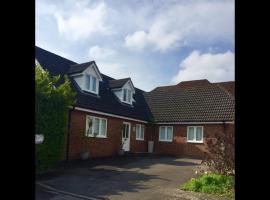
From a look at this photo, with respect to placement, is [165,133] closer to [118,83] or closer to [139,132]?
[139,132]

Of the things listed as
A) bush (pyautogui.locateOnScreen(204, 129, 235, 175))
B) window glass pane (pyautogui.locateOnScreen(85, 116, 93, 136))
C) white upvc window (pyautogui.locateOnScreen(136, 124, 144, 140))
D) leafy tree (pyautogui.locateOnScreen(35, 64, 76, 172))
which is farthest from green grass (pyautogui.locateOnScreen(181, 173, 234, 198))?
white upvc window (pyautogui.locateOnScreen(136, 124, 144, 140))

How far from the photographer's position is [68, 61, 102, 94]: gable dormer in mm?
20391

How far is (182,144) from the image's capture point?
25.2 meters

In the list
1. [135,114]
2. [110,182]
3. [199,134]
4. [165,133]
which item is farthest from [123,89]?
[110,182]

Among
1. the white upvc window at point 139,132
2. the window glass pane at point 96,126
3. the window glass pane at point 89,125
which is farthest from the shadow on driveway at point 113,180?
the white upvc window at point 139,132

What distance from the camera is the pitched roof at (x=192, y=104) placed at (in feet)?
79.5

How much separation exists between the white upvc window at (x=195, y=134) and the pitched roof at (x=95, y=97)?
383 centimetres

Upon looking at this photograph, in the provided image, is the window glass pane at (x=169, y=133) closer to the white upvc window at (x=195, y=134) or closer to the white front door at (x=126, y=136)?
the white upvc window at (x=195, y=134)

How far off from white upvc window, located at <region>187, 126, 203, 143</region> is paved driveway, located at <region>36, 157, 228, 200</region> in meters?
9.39

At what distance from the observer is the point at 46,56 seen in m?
20.3

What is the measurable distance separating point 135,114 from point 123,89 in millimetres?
2313

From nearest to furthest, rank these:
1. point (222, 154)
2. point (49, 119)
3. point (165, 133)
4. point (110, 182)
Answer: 1. point (222, 154)
2. point (110, 182)
3. point (49, 119)
4. point (165, 133)

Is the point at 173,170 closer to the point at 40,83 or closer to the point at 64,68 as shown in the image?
the point at 40,83
